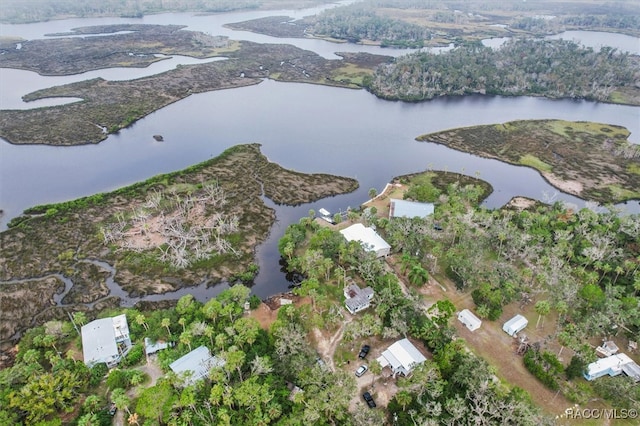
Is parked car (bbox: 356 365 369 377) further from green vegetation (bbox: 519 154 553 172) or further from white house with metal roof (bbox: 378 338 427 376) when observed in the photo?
green vegetation (bbox: 519 154 553 172)

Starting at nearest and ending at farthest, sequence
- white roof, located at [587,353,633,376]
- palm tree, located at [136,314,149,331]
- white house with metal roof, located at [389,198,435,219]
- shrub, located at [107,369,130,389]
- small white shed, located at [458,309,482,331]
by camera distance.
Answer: shrub, located at [107,369,130,389], white roof, located at [587,353,633,376], palm tree, located at [136,314,149,331], small white shed, located at [458,309,482,331], white house with metal roof, located at [389,198,435,219]

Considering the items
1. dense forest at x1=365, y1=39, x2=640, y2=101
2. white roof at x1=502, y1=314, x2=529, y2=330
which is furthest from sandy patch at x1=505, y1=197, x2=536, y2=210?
dense forest at x1=365, y1=39, x2=640, y2=101

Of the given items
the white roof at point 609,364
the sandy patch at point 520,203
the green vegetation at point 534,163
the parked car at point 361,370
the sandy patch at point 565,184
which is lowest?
the parked car at point 361,370

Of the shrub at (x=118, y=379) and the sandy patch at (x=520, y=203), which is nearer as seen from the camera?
the shrub at (x=118, y=379)

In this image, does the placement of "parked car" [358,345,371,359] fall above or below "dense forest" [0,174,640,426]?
below

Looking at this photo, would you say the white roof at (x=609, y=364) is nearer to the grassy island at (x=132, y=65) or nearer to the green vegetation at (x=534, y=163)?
the green vegetation at (x=534, y=163)

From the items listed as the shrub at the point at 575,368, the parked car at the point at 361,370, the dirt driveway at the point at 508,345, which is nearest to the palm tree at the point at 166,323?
the parked car at the point at 361,370
